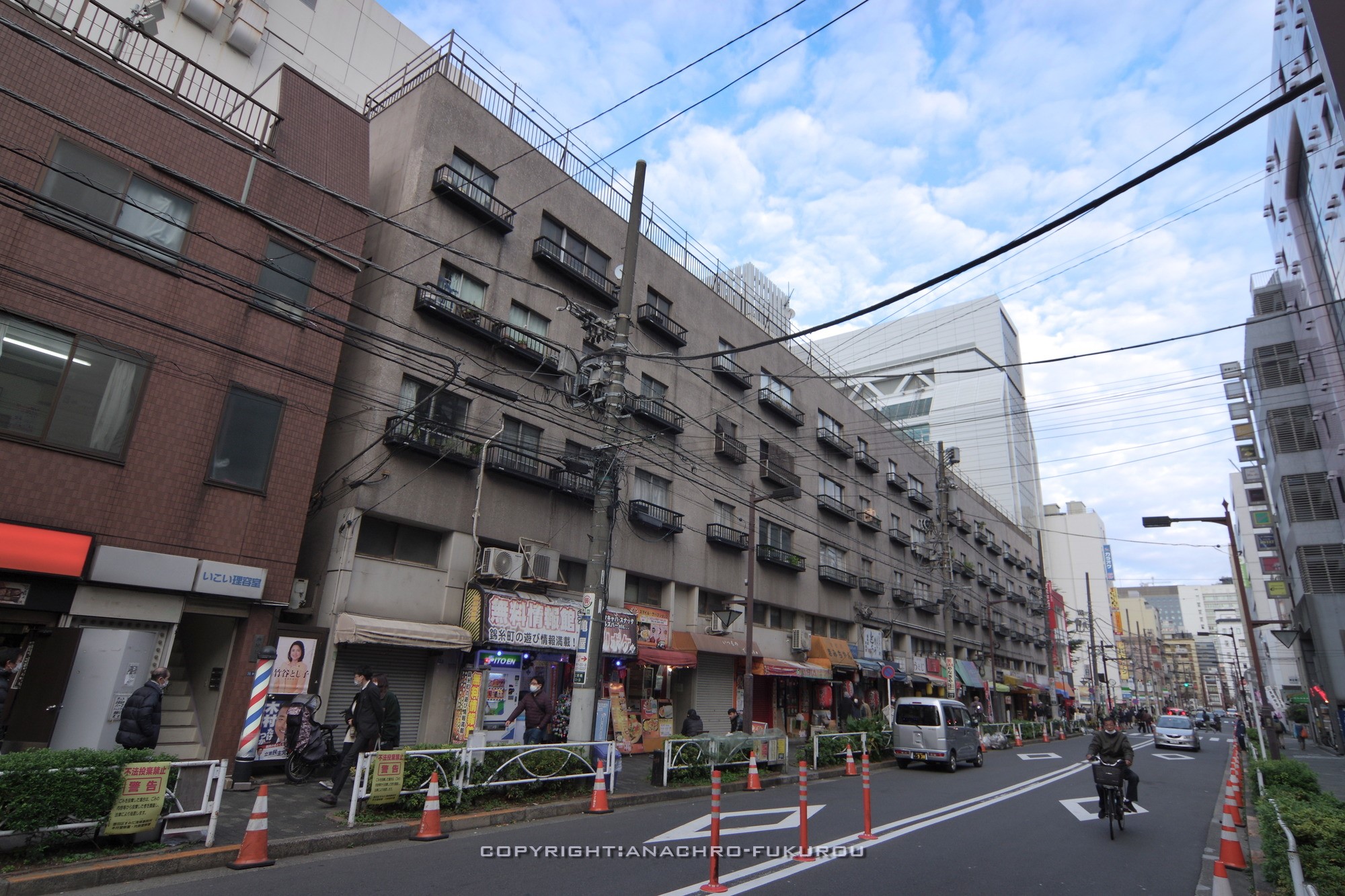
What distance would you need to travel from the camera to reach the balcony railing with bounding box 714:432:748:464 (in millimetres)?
26359

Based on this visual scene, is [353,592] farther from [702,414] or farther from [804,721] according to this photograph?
[804,721]

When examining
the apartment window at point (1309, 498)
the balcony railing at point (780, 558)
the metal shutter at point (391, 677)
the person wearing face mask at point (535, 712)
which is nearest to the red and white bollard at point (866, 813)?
the person wearing face mask at point (535, 712)

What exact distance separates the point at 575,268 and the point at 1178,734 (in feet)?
113

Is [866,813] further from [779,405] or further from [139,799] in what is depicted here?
[779,405]

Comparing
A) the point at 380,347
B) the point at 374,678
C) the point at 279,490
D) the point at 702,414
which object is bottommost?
the point at 374,678

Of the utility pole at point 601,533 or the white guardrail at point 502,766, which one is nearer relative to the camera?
the white guardrail at point 502,766

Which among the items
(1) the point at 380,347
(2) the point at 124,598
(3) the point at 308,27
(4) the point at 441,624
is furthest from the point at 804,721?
(3) the point at 308,27

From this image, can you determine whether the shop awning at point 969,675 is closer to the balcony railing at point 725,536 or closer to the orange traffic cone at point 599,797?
the balcony railing at point 725,536

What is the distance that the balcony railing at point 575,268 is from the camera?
20.5 meters

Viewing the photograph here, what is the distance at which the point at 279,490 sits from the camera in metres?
13.8

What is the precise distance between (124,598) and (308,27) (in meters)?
20.7

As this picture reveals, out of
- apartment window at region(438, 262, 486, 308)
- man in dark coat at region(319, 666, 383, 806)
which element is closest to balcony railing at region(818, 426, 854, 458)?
apartment window at region(438, 262, 486, 308)

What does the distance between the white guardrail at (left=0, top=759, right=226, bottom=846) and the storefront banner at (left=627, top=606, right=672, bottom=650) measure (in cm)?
1329

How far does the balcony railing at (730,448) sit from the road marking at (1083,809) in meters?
15.2
